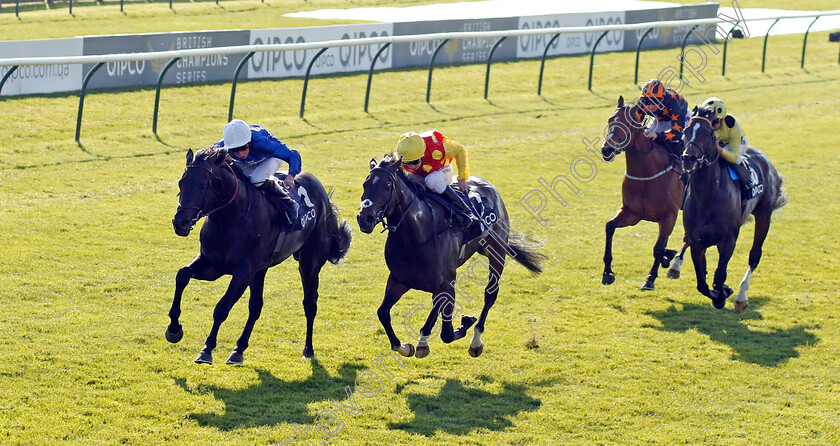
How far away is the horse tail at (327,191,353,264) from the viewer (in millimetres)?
8531

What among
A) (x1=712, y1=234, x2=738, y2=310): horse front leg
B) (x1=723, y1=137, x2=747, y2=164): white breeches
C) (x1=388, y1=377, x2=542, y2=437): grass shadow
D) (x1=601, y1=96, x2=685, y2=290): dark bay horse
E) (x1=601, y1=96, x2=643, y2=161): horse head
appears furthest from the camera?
(x1=601, y1=96, x2=685, y2=290): dark bay horse

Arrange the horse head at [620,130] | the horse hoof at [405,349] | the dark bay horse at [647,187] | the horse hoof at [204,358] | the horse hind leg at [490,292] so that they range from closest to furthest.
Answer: the horse hoof at [204,358] → the horse hoof at [405,349] → the horse hind leg at [490,292] → the horse head at [620,130] → the dark bay horse at [647,187]

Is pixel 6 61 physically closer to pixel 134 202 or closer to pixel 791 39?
pixel 134 202

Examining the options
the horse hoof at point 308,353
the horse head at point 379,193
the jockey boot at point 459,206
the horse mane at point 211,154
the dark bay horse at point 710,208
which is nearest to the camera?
the horse head at point 379,193

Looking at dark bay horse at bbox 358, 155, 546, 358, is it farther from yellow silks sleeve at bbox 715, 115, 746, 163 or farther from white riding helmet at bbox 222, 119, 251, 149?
yellow silks sleeve at bbox 715, 115, 746, 163

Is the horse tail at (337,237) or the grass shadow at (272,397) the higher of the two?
the horse tail at (337,237)

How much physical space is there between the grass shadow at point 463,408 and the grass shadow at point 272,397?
57 centimetres

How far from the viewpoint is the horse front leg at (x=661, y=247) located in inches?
399

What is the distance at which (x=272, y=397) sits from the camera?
7.10 metres

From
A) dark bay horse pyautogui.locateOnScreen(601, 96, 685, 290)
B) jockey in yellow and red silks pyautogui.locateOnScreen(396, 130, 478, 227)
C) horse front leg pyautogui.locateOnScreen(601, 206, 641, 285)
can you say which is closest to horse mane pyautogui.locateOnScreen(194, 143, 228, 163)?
jockey in yellow and red silks pyautogui.locateOnScreen(396, 130, 478, 227)

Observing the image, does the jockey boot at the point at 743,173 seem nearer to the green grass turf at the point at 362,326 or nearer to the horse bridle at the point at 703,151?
the horse bridle at the point at 703,151

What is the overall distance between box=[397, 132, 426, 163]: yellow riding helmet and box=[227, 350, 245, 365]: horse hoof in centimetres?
216

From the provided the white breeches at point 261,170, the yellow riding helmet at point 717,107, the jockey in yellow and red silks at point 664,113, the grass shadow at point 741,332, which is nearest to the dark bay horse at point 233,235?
the white breeches at point 261,170

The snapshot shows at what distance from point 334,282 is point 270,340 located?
199cm
